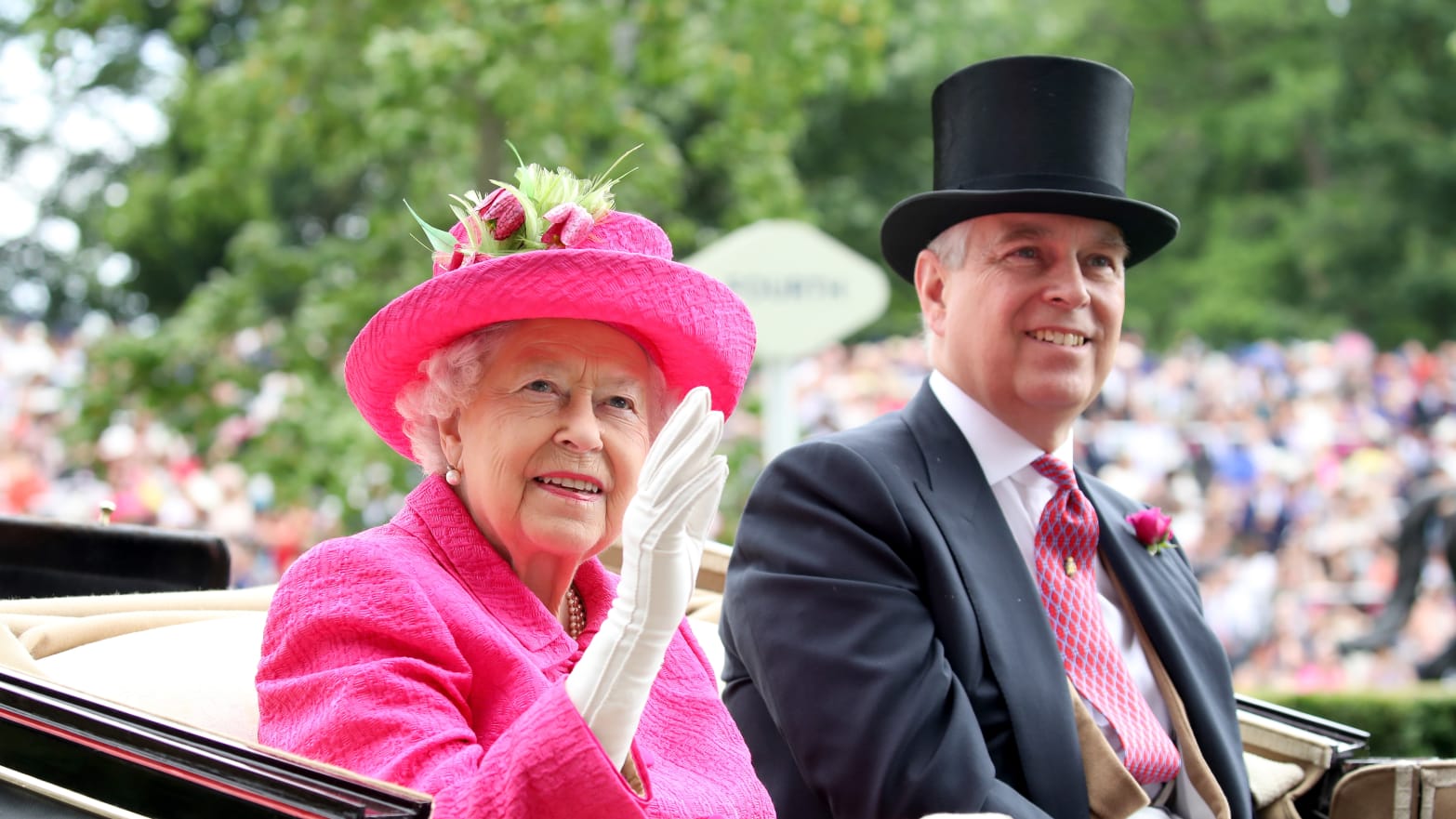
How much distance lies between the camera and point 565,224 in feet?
6.99

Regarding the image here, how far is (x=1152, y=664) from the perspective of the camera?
2.82 m

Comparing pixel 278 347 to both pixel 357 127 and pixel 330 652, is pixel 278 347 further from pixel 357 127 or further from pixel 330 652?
pixel 330 652

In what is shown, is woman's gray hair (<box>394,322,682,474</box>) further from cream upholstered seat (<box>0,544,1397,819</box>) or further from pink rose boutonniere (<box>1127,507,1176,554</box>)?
pink rose boutonniere (<box>1127,507,1176,554</box>)

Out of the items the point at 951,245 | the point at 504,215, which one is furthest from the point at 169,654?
the point at 951,245

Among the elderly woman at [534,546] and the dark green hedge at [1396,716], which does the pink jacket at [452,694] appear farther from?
the dark green hedge at [1396,716]

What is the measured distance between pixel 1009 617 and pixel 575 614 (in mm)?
748

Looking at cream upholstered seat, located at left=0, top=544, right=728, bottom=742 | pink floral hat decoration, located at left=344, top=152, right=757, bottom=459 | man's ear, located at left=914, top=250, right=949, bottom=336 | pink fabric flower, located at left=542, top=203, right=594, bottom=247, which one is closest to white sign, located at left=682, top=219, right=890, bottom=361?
man's ear, located at left=914, top=250, right=949, bottom=336

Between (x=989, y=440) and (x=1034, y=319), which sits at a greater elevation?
(x=1034, y=319)

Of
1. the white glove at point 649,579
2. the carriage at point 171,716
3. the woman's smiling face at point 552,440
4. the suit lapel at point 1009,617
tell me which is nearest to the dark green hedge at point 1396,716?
the carriage at point 171,716

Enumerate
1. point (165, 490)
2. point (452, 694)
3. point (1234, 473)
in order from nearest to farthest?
point (452, 694)
point (165, 490)
point (1234, 473)

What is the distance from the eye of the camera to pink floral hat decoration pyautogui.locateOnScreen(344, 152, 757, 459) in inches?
78.7

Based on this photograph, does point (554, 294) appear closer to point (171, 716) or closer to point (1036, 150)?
point (171, 716)

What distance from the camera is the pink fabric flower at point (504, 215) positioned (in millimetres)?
2123

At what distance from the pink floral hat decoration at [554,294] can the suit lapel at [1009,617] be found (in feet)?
1.77
